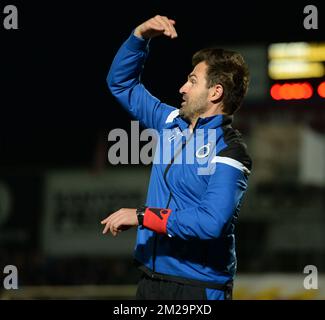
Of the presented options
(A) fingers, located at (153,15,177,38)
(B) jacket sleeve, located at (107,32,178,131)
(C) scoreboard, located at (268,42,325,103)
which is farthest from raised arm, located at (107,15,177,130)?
(C) scoreboard, located at (268,42,325,103)

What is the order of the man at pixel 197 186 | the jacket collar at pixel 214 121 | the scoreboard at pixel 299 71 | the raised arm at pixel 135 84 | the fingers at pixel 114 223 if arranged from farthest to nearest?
1. the scoreboard at pixel 299 71
2. the raised arm at pixel 135 84
3. the jacket collar at pixel 214 121
4. the man at pixel 197 186
5. the fingers at pixel 114 223

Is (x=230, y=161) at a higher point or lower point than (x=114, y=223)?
higher

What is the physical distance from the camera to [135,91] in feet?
14.6

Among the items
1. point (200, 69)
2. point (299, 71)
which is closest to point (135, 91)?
point (200, 69)

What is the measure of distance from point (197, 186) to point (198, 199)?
67mm

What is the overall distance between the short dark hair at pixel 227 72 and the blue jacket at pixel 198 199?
108 mm

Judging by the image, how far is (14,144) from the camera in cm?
2058

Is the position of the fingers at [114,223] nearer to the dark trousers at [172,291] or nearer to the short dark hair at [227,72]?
the dark trousers at [172,291]

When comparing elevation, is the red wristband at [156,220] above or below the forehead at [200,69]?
below

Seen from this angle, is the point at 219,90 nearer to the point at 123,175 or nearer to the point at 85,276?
the point at 85,276

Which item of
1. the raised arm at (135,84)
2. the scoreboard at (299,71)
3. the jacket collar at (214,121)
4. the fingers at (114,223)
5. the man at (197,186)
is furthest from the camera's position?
the scoreboard at (299,71)

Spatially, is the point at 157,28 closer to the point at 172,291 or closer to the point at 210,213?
the point at 210,213

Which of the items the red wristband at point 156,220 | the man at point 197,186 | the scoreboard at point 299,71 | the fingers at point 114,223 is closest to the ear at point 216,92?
the man at point 197,186

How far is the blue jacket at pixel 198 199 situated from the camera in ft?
12.4
